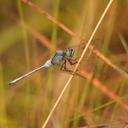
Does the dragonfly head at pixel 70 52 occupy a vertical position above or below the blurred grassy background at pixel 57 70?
below

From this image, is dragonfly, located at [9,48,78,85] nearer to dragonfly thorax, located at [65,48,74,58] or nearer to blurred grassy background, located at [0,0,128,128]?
dragonfly thorax, located at [65,48,74,58]

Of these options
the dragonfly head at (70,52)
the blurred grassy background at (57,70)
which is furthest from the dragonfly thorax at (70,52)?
the blurred grassy background at (57,70)

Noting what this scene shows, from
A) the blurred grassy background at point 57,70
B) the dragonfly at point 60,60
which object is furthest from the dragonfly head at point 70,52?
the blurred grassy background at point 57,70

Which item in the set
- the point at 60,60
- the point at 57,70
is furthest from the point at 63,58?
the point at 57,70

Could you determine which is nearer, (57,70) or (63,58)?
(63,58)

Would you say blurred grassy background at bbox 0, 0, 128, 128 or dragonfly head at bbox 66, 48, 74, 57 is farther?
blurred grassy background at bbox 0, 0, 128, 128

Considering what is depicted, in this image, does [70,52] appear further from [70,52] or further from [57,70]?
[57,70]

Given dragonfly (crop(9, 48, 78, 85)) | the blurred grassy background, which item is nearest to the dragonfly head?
dragonfly (crop(9, 48, 78, 85))

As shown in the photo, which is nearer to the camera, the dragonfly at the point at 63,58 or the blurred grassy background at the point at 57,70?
the dragonfly at the point at 63,58

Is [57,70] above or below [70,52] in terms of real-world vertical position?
above

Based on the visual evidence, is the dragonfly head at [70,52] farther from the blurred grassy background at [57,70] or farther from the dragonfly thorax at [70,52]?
the blurred grassy background at [57,70]
